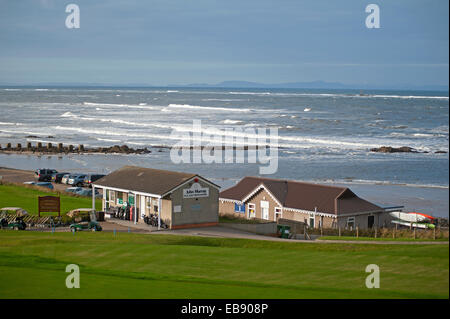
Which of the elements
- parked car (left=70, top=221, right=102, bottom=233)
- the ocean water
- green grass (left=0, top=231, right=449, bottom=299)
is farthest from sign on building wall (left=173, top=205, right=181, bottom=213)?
the ocean water

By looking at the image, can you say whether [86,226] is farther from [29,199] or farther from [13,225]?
[29,199]

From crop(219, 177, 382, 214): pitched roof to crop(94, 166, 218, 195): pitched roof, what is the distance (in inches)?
259

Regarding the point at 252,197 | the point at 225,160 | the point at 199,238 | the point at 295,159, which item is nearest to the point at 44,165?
the point at 225,160

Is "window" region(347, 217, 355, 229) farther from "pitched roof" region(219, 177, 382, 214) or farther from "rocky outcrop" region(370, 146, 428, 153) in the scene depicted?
"rocky outcrop" region(370, 146, 428, 153)

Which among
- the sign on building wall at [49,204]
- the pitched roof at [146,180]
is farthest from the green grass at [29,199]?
the pitched roof at [146,180]

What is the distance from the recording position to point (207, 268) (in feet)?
74.4

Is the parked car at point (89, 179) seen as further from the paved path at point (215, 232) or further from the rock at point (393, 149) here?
the rock at point (393, 149)

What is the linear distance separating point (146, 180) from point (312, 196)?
34.5 feet

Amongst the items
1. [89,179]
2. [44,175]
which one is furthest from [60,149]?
[89,179]

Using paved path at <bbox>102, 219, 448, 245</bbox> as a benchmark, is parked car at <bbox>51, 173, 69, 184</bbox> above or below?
above

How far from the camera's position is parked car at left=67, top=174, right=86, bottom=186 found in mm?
55787

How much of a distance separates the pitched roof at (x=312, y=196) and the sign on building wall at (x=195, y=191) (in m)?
5.75

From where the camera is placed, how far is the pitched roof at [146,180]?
36.6 m

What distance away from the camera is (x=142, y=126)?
126m
